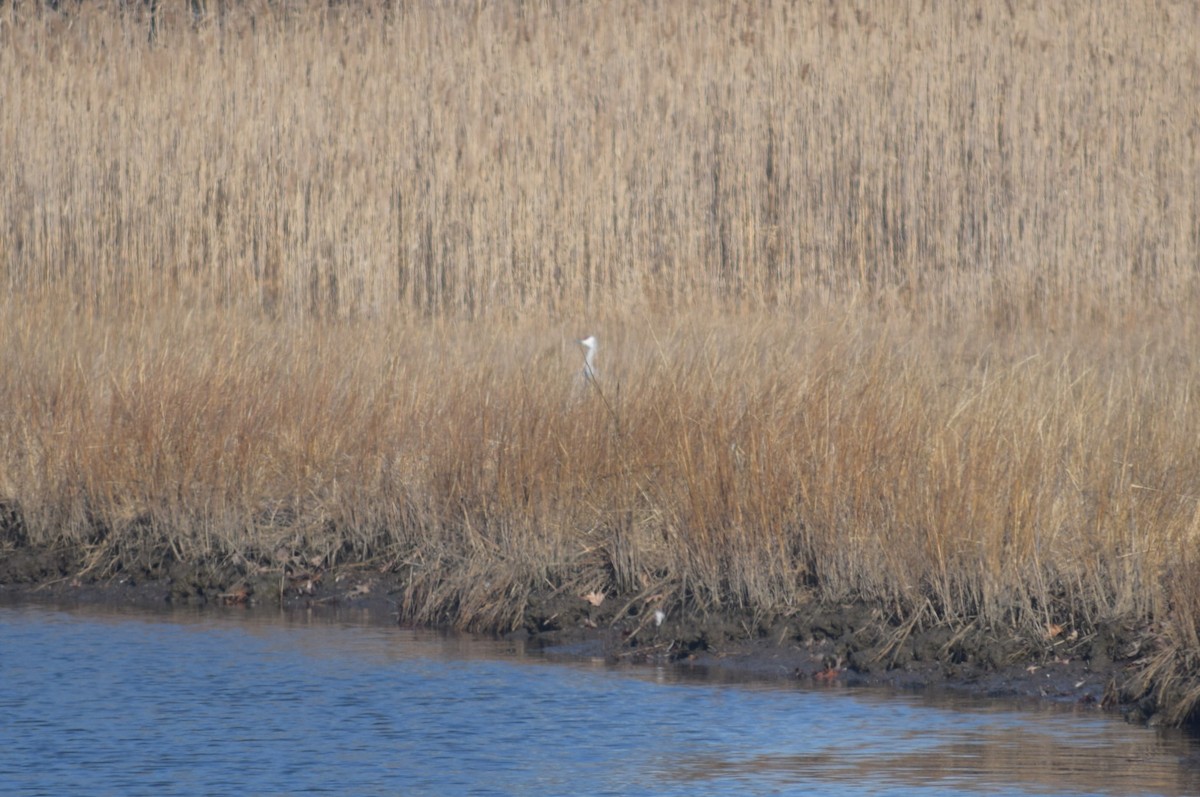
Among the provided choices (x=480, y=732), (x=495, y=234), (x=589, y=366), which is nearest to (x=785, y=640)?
(x=480, y=732)

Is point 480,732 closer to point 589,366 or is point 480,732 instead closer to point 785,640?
point 785,640

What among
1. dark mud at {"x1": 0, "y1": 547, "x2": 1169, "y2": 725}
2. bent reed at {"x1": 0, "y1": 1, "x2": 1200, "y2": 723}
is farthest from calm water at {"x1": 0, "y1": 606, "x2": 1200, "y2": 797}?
bent reed at {"x1": 0, "y1": 1, "x2": 1200, "y2": 723}

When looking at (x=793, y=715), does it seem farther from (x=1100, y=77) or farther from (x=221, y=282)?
(x=1100, y=77)

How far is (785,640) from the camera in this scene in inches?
283

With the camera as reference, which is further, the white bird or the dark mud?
the white bird

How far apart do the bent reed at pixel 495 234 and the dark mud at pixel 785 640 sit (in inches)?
8.6

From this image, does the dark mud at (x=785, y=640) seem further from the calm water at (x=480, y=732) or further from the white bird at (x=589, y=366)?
the white bird at (x=589, y=366)

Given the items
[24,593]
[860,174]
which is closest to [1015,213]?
[860,174]

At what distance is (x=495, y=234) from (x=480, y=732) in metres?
8.07

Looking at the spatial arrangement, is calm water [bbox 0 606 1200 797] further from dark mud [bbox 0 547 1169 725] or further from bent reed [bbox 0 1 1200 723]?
bent reed [bbox 0 1 1200 723]

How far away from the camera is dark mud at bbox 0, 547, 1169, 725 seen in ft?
21.6

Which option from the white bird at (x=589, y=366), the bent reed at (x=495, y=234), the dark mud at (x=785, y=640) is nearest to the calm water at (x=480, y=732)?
the dark mud at (x=785, y=640)

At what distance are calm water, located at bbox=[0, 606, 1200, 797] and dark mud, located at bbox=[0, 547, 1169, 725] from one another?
24cm

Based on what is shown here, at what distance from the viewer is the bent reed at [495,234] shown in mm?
8742
